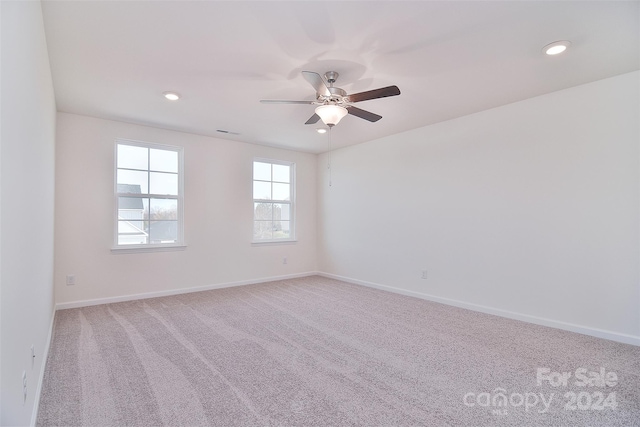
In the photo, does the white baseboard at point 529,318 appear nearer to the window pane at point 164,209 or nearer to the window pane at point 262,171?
the window pane at point 262,171

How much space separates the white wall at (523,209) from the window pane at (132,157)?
3528 millimetres

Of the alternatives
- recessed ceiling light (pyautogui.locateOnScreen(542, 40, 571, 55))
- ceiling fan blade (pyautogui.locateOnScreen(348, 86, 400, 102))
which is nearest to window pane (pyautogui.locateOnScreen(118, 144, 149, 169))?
ceiling fan blade (pyautogui.locateOnScreen(348, 86, 400, 102))

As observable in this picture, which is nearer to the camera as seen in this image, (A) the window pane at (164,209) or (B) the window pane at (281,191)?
(A) the window pane at (164,209)

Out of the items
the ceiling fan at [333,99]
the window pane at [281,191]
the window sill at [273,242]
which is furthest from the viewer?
the window pane at [281,191]

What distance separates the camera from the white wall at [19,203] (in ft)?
4.10

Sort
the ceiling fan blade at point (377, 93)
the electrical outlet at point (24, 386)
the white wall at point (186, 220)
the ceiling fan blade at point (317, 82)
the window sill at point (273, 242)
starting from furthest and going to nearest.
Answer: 1. the window sill at point (273, 242)
2. the white wall at point (186, 220)
3. the ceiling fan blade at point (377, 93)
4. the ceiling fan blade at point (317, 82)
5. the electrical outlet at point (24, 386)

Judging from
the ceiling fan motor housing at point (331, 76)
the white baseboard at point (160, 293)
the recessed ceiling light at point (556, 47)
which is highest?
the recessed ceiling light at point (556, 47)

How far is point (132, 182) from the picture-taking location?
15.1ft

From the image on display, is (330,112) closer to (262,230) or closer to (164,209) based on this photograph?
(164,209)

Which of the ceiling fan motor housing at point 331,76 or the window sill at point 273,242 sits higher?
the ceiling fan motor housing at point 331,76

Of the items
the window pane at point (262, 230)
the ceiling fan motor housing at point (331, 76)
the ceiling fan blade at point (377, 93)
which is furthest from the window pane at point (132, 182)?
the ceiling fan blade at point (377, 93)

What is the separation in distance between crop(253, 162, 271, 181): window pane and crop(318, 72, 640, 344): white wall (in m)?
1.87

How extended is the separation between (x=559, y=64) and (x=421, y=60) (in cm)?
125

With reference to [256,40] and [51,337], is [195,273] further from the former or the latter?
[256,40]
